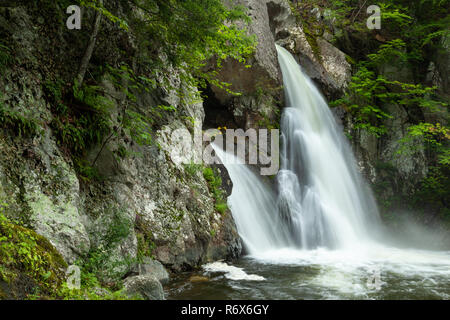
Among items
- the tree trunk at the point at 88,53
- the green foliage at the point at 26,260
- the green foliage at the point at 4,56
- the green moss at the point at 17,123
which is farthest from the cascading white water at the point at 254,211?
the green foliage at the point at 4,56

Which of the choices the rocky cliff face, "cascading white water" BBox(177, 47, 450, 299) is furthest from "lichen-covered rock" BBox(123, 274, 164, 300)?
"cascading white water" BBox(177, 47, 450, 299)

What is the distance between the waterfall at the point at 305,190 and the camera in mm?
9148

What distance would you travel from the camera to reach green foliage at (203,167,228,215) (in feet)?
24.8

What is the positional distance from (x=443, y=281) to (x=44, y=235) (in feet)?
23.0

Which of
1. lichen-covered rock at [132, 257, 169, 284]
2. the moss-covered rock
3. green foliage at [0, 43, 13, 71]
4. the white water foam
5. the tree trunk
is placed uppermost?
the tree trunk

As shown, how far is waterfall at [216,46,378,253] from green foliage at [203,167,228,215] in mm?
976

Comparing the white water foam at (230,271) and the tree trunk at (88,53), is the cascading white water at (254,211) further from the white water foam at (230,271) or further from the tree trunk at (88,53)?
the tree trunk at (88,53)

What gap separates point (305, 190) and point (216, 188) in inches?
163

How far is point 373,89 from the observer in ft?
48.7

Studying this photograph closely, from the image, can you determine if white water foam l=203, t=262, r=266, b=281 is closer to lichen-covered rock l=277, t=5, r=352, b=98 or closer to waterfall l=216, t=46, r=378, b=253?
waterfall l=216, t=46, r=378, b=253

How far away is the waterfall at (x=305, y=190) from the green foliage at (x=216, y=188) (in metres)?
0.98

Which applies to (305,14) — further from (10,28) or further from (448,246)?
(10,28)

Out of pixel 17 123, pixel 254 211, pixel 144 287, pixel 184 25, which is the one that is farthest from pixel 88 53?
pixel 254 211

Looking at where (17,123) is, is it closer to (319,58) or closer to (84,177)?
(84,177)
